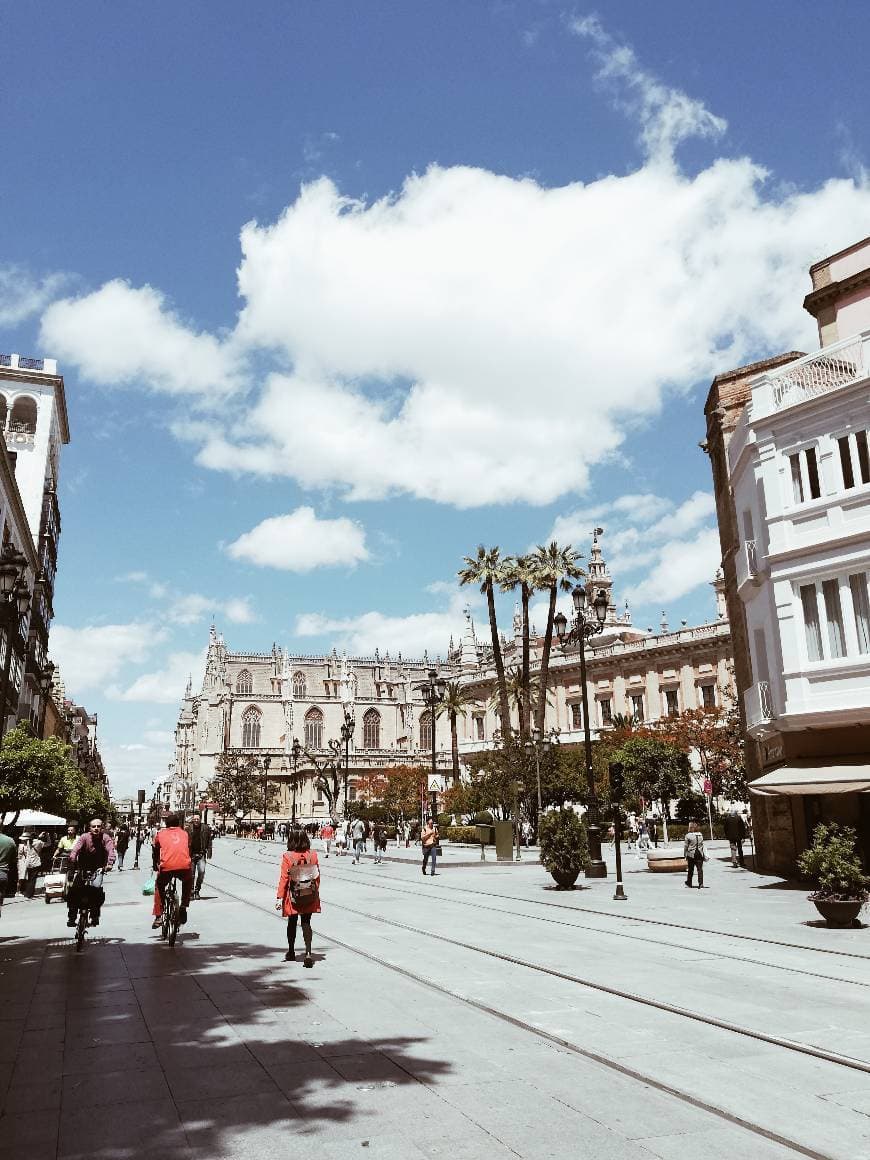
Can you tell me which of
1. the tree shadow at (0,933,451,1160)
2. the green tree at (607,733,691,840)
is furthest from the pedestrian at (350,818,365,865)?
the tree shadow at (0,933,451,1160)

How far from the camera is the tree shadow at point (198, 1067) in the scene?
504 centimetres

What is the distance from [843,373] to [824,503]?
3318 millimetres

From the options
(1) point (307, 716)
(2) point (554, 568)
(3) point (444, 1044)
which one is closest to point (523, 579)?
(2) point (554, 568)

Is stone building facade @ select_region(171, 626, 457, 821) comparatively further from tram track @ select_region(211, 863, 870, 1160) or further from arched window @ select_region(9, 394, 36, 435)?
tram track @ select_region(211, 863, 870, 1160)

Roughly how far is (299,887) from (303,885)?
0.06 meters

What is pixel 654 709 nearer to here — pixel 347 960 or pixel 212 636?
pixel 347 960

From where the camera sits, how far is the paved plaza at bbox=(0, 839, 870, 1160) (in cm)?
495

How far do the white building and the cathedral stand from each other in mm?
47974

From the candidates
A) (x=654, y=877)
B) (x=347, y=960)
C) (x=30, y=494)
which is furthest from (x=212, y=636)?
(x=347, y=960)

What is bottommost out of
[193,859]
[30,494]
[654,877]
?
[654,877]

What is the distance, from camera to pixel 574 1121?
5113 millimetres

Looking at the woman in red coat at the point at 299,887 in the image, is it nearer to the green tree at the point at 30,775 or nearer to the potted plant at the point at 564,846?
the potted plant at the point at 564,846

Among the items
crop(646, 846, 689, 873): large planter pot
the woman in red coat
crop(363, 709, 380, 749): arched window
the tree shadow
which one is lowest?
crop(646, 846, 689, 873): large planter pot

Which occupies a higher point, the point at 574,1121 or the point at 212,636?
the point at 212,636
